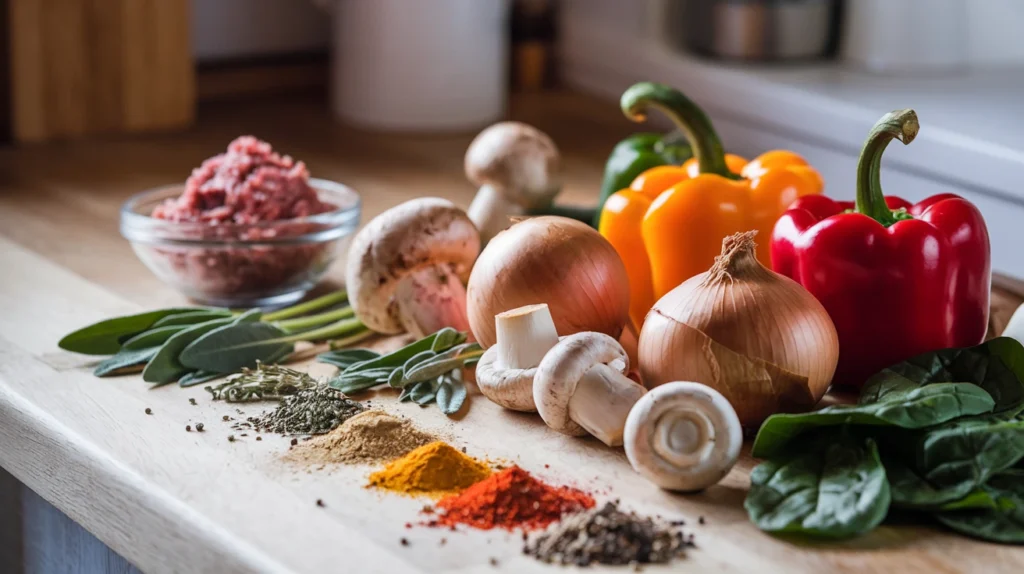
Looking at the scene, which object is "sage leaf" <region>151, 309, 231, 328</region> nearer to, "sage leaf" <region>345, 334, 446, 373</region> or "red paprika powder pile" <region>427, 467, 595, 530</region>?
"sage leaf" <region>345, 334, 446, 373</region>

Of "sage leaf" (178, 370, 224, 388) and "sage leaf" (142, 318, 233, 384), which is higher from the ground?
"sage leaf" (142, 318, 233, 384)

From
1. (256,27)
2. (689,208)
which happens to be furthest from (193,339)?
(256,27)

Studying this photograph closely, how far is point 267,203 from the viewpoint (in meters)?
1.38

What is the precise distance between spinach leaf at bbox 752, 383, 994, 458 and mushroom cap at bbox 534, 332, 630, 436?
0.14 m

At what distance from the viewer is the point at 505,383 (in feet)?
3.50

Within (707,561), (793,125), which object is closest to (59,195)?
(793,125)

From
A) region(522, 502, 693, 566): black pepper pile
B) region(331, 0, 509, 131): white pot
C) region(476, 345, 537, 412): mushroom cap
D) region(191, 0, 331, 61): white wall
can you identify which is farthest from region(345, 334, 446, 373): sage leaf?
region(191, 0, 331, 61): white wall

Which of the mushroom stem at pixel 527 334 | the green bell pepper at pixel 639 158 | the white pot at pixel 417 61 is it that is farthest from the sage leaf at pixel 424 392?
the white pot at pixel 417 61

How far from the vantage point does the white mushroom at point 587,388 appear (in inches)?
39.0

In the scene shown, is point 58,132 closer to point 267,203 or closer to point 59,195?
point 59,195

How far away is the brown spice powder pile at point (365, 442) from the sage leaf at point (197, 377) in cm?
18

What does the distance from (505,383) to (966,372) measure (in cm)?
39

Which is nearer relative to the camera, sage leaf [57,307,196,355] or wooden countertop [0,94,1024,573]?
wooden countertop [0,94,1024,573]

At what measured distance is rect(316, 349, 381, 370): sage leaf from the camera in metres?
1.21
